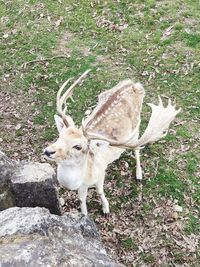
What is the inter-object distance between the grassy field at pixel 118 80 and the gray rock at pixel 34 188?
40.8 inches

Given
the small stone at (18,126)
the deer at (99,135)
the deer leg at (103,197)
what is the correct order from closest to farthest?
the deer at (99,135) → the deer leg at (103,197) → the small stone at (18,126)

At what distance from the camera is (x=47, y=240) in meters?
5.28

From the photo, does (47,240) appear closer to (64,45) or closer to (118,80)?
(118,80)

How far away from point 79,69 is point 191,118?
278 centimetres

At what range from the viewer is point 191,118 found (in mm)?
9586

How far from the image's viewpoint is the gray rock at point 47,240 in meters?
4.94

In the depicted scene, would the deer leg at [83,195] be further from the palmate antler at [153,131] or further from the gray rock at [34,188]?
the palmate antler at [153,131]

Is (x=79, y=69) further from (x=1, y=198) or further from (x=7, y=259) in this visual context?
(x=7, y=259)

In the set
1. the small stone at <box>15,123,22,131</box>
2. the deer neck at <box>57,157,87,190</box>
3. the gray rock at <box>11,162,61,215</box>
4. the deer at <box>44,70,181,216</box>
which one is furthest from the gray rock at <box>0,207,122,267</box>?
the small stone at <box>15,123,22,131</box>

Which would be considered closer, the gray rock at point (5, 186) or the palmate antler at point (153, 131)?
the palmate antler at point (153, 131)

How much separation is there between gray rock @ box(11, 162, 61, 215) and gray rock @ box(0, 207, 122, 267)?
92cm

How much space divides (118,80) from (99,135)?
400cm

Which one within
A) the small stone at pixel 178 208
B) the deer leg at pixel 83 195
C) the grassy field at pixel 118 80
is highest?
the deer leg at pixel 83 195

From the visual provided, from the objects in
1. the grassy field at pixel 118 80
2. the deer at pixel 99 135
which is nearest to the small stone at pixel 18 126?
the grassy field at pixel 118 80
